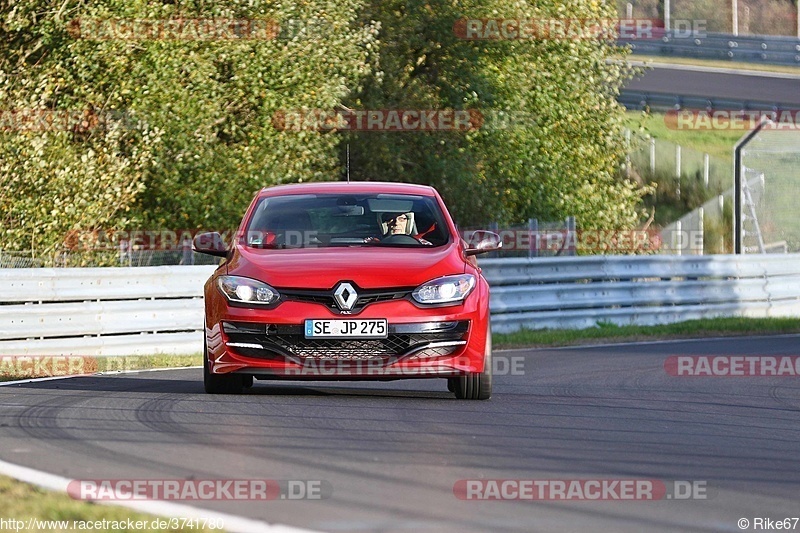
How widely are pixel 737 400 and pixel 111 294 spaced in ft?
22.4

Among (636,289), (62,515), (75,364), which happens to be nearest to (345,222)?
(75,364)

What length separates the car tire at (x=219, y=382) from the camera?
33.4ft

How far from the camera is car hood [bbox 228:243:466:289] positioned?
31.3ft

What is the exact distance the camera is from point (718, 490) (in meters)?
6.50

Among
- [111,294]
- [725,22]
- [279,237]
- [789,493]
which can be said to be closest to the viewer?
[789,493]

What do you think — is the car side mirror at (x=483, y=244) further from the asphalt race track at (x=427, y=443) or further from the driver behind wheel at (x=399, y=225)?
the asphalt race track at (x=427, y=443)

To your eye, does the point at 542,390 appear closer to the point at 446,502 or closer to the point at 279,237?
the point at 279,237

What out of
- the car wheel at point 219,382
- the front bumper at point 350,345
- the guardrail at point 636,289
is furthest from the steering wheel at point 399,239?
the guardrail at point 636,289

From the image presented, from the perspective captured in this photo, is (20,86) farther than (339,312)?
Yes

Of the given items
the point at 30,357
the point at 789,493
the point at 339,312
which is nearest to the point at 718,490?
the point at 789,493

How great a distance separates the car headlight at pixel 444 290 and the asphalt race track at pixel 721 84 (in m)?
39.2

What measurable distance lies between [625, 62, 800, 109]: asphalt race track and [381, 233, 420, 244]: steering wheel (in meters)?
38.5

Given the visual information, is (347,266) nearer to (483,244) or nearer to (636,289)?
(483,244)

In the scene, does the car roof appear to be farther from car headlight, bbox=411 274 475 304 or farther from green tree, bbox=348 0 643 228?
green tree, bbox=348 0 643 228
